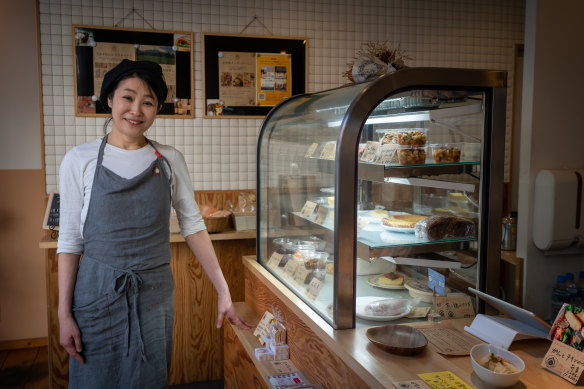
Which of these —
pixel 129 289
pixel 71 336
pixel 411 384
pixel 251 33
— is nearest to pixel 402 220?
pixel 411 384

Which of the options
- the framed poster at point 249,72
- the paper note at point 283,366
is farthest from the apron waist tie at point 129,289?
the framed poster at point 249,72

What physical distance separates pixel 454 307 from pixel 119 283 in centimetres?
136

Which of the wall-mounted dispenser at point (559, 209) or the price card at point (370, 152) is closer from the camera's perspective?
the price card at point (370, 152)

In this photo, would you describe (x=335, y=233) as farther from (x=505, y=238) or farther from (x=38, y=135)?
(x=38, y=135)

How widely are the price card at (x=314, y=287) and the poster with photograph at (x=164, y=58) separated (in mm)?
2266

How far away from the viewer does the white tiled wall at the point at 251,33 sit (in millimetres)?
3781

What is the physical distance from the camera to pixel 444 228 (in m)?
2.10

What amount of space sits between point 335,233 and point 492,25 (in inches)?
146

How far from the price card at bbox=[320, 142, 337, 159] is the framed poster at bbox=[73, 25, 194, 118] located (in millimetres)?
2160

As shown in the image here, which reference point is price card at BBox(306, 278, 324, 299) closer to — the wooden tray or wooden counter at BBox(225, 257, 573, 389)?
wooden counter at BBox(225, 257, 573, 389)

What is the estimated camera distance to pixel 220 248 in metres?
3.72

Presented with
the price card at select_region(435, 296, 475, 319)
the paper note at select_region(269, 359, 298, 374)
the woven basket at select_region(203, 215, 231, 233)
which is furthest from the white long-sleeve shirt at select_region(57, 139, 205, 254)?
the woven basket at select_region(203, 215, 231, 233)

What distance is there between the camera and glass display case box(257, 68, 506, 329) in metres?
1.84

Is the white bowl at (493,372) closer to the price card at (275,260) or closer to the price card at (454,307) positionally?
the price card at (454,307)
